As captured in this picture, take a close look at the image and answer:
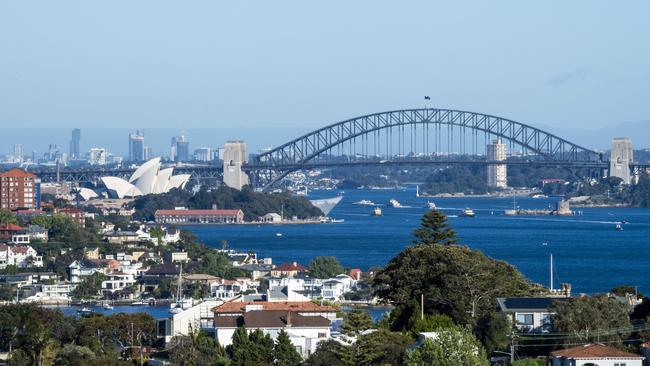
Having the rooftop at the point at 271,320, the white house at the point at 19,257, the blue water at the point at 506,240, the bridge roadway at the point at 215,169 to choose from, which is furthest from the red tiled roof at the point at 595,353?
the bridge roadway at the point at 215,169

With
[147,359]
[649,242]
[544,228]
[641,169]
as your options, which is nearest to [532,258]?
[649,242]

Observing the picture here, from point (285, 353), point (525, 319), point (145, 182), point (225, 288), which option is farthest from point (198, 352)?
point (145, 182)

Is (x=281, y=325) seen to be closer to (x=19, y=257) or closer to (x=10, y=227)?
(x=19, y=257)

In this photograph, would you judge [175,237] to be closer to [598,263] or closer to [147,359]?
[598,263]

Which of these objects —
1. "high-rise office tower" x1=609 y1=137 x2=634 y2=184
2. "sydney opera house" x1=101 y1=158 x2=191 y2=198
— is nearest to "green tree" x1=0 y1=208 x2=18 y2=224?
"sydney opera house" x1=101 y1=158 x2=191 y2=198

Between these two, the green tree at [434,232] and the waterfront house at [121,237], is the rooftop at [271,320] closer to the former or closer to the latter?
the green tree at [434,232]
